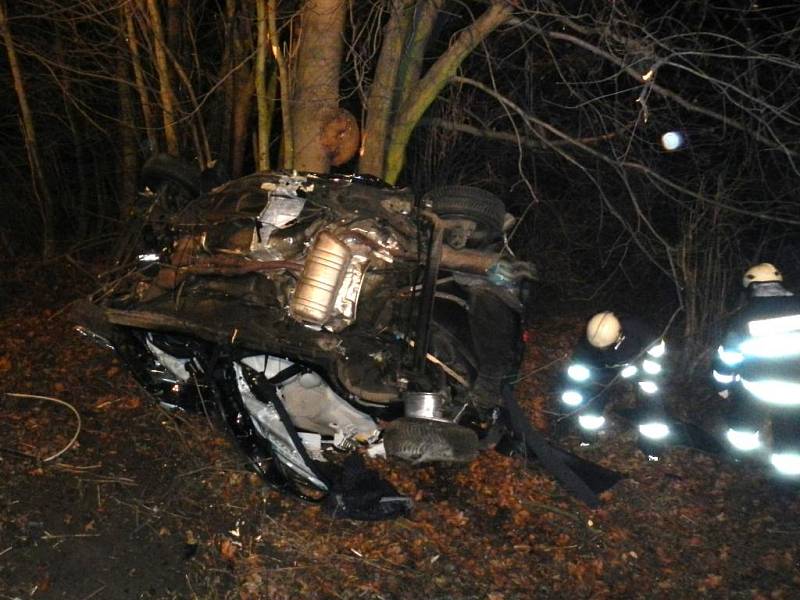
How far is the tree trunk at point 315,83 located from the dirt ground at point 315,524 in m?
2.27

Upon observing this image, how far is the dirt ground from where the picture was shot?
3.51 m

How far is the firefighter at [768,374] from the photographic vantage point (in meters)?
4.31

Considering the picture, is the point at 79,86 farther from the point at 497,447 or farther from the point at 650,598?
the point at 650,598

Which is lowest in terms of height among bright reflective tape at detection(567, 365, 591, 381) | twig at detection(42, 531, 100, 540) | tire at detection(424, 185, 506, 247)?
twig at detection(42, 531, 100, 540)

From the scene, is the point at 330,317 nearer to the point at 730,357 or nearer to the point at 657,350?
the point at 657,350

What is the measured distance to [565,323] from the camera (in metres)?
8.08

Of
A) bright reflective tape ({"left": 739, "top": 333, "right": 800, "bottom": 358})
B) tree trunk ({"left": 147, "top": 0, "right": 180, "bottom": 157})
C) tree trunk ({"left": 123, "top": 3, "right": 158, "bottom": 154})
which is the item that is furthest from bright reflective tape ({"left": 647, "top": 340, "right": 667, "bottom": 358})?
tree trunk ({"left": 123, "top": 3, "right": 158, "bottom": 154})

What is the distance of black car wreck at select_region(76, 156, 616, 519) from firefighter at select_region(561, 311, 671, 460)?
2.82ft

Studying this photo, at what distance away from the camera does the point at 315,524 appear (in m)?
4.00

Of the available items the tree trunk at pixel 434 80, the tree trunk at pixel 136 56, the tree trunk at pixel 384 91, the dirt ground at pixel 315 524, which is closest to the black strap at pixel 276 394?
the dirt ground at pixel 315 524

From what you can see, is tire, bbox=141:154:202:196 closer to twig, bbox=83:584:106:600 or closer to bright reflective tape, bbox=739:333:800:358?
twig, bbox=83:584:106:600

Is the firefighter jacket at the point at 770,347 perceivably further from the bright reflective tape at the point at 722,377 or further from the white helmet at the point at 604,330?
the white helmet at the point at 604,330

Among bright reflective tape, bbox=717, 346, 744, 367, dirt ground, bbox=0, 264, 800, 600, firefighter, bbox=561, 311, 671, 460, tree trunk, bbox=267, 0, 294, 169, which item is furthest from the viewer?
tree trunk, bbox=267, 0, 294, 169

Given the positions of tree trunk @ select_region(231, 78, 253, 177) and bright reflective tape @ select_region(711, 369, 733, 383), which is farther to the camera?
tree trunk @ select_region(231, 78, 253, 177)
